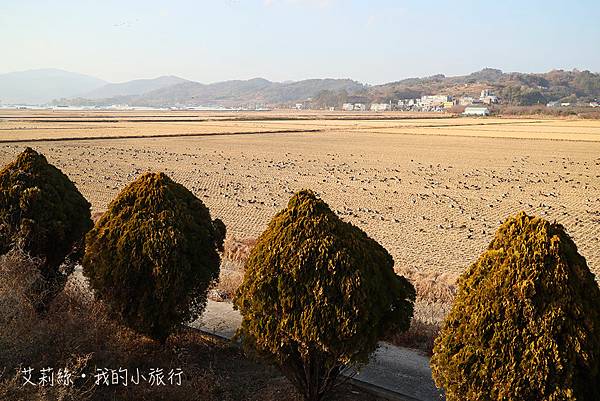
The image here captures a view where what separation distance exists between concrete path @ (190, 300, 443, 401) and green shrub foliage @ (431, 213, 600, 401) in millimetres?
1600

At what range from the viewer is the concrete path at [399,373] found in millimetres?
6426

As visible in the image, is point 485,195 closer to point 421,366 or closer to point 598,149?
point 421,366

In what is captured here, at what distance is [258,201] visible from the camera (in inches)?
995

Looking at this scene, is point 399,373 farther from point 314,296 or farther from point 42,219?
point 42,219

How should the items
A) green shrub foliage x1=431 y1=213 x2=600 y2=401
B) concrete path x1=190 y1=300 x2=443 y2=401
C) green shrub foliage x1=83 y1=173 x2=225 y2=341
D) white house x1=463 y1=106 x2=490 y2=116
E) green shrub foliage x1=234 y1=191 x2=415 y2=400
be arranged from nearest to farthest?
green shrub foliage x1=431 y1=213 x2=600 y2=401 → green shrub foliage x1=234 y1=191 x2=415 y2=400 → concrete path x1=190 y1=300 x2=443 y2=401 → green shrub foliage x1=83 y1=173 x2=225 y2=341 → white house x1=463 y1=106 x2=490 y2=116

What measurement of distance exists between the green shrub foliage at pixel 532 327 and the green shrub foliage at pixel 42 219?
5.56 metres

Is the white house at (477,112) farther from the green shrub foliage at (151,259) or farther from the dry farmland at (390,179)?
Answer: the green shrub foliage at (151,259)

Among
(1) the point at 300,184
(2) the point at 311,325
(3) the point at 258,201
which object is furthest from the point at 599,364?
(1) the point at 300,184

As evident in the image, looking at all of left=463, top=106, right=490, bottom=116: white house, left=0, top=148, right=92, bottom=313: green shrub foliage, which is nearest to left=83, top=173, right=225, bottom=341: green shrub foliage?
left=0, top=148, right=92, bottom=313: green shrub foliage

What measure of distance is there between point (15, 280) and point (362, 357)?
4.33 meters

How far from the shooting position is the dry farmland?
19.5 m

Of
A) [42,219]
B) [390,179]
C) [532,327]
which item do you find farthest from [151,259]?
[390,179]

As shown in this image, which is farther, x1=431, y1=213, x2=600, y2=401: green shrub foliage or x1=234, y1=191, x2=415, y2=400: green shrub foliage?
x1=234, y1=191, x2=415, y2=400: green shrub foliage

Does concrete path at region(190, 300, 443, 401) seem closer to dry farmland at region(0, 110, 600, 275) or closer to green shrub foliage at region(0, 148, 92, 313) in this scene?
green shrub foliage at region(0, 148, 92, 313)
